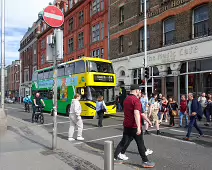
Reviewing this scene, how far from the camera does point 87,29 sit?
3359 centimetres

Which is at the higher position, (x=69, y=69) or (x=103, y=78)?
(x=69, y=69)

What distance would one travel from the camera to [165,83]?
1988 centimetres

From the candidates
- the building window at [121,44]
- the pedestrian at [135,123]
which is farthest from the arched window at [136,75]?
the pedestrian at [135,123]

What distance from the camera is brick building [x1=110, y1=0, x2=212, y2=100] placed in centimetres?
1665

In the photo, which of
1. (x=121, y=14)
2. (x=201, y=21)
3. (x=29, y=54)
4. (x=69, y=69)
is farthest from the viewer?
(x=29, y=54)

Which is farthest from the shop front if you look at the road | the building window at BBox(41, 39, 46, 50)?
the building window at BBox(41, 39, 46, 50)

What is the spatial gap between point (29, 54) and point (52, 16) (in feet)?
201

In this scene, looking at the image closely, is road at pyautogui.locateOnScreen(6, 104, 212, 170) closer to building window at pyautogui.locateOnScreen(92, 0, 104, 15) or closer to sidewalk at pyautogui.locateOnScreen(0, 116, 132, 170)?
sidewalk at pyautogui.locateOnScreen(0, 116, 132, 170)

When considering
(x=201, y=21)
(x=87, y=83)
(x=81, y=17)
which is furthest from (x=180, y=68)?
(x=81, y=17)

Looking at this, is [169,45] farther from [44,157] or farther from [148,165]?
[44,157]

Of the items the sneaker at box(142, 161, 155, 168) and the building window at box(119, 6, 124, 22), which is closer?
the sneaker at box(142, 161, 155, 168)

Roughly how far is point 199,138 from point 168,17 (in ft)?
42.2

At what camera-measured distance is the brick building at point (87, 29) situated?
2950 centimetres

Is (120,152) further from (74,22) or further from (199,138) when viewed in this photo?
(74,22)
